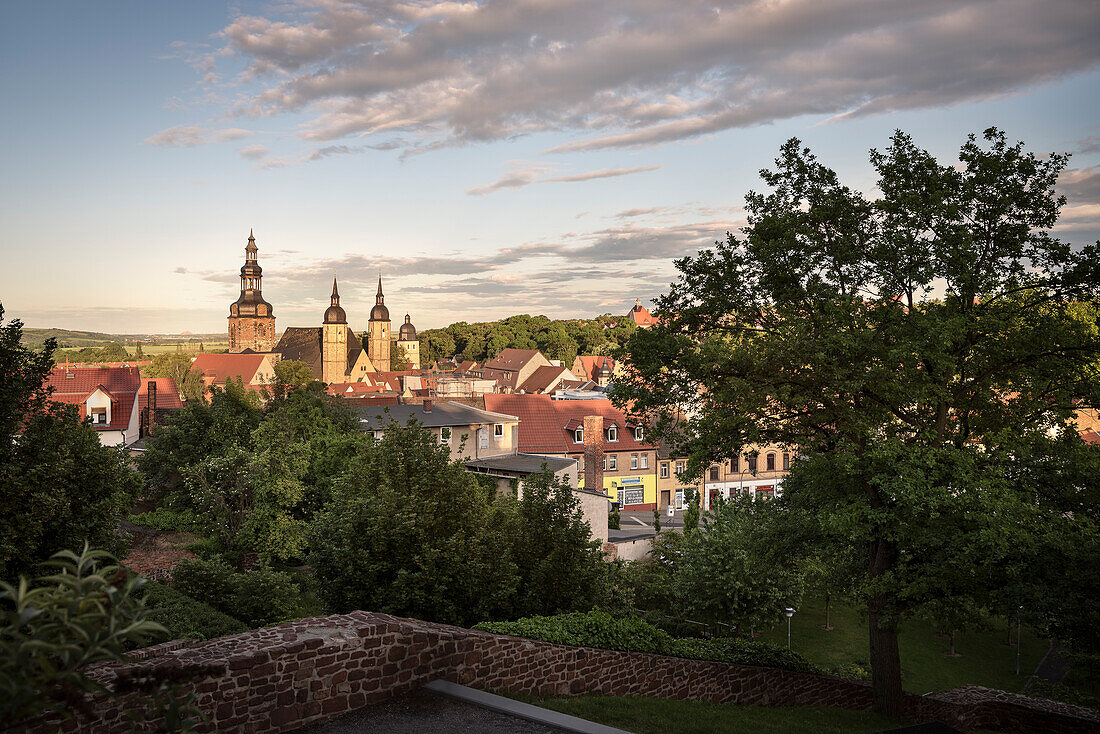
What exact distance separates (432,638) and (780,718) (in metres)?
7.93

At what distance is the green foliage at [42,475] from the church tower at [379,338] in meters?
145

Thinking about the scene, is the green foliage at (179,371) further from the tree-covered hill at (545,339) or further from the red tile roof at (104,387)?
the tree-covered hill at (545,339)

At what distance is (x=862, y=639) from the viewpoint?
1307 inches

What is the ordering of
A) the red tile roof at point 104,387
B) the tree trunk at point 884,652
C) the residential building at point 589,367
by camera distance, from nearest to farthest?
the tree trunk at point 884,652 < the red tile roof at point 104,387 < the residential building at point 589,367

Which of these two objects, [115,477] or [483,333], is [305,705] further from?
[483,333]

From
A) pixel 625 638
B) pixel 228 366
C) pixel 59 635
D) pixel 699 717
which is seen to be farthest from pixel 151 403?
pixel 228 366

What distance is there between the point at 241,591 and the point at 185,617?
3.35 meters

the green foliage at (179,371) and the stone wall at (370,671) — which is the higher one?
the green foliage at (179,371)

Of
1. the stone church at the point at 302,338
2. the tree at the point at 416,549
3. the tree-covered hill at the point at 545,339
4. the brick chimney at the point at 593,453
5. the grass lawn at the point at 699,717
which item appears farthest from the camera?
the tree-covered hill at the point at 545,339

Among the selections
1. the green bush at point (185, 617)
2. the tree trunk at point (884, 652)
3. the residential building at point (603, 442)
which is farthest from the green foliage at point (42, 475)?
the residential building at point (603, 442)

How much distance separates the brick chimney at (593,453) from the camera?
55.5m

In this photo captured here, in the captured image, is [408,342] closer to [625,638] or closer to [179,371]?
[179,371]

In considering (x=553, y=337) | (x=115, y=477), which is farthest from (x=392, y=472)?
(x=553, y=337)

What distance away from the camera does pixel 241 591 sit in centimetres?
1825
